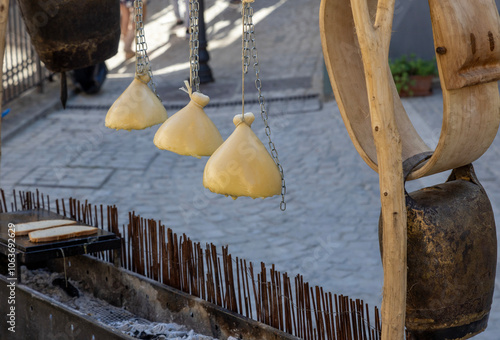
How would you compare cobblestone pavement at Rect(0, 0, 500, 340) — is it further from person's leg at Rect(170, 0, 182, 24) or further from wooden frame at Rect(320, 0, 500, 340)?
person's leg at Rect(170, 0, 182, 24)

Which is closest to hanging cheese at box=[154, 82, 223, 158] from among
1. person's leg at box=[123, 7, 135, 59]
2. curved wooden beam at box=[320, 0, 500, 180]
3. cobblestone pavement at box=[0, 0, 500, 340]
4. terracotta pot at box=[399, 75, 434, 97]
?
curved wooden beam at box=[320, 0, 500, 180]

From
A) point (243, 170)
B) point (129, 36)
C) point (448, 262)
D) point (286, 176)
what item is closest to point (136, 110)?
point (243, 170)

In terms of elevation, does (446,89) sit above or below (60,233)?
above

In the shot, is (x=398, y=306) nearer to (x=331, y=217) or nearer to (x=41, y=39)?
(x=41, y=39)

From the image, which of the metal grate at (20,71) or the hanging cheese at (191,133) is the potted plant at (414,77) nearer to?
the metal grate at (20,71)

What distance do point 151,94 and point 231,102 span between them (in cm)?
736

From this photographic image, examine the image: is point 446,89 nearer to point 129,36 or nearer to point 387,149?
point 387,149

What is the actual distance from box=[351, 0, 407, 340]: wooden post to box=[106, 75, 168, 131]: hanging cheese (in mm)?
1362

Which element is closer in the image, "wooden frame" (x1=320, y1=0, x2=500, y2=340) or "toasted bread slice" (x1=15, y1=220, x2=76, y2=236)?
"wooden frame" (x1=320, y1=0, x2=500, y2=340)

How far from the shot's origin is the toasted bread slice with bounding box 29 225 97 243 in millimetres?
4160

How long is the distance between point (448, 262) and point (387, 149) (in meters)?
0.52

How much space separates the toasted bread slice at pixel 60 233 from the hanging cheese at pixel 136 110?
→ 3.56 ft

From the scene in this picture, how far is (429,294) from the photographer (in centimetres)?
265

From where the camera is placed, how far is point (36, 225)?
14.5ft
